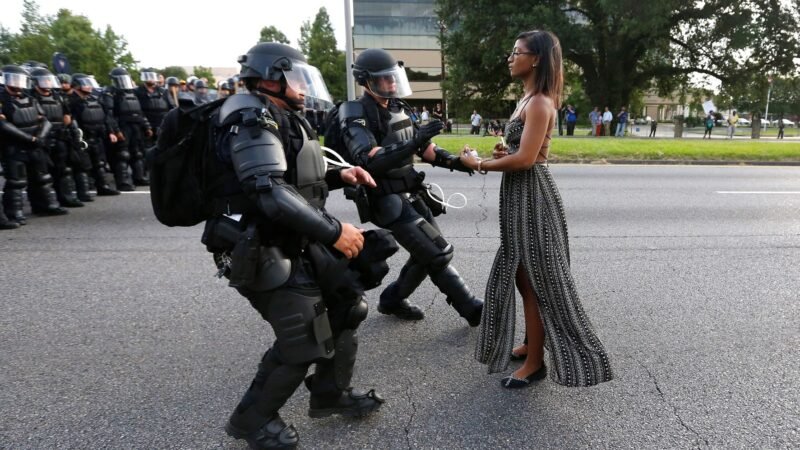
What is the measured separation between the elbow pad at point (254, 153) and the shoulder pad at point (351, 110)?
1206mm

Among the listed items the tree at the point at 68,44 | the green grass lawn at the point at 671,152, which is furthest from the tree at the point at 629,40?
the tree at the point at 68,44

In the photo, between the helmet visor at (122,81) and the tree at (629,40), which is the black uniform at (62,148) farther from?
the tree at (629,40)

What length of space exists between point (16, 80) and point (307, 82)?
6432 mm

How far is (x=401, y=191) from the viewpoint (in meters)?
3.35

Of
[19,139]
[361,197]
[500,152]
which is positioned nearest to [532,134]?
[500,152]

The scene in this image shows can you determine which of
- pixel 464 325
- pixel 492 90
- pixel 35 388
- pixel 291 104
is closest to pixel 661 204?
pixel 464 325

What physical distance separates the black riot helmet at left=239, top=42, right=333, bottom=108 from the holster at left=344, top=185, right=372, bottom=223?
27.9 inches

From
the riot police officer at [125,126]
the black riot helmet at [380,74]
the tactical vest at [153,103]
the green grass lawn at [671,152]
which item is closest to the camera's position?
the black riot helmet at [380,74]

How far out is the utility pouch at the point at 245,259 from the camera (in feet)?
6.49

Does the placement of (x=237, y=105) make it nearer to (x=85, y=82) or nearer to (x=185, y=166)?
(x=185, y=166)

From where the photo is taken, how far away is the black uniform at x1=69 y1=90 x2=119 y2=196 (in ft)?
27.4

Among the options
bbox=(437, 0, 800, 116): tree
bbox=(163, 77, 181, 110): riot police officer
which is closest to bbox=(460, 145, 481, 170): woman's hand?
bbox=(163, 77, 181, 110): riot police officer

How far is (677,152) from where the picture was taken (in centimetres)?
1382

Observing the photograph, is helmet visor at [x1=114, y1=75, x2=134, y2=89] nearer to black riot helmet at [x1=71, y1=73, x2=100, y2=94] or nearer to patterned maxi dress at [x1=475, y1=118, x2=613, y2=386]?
black riot helmet at [x1=71, y1=73, x2=100, y2=94]
